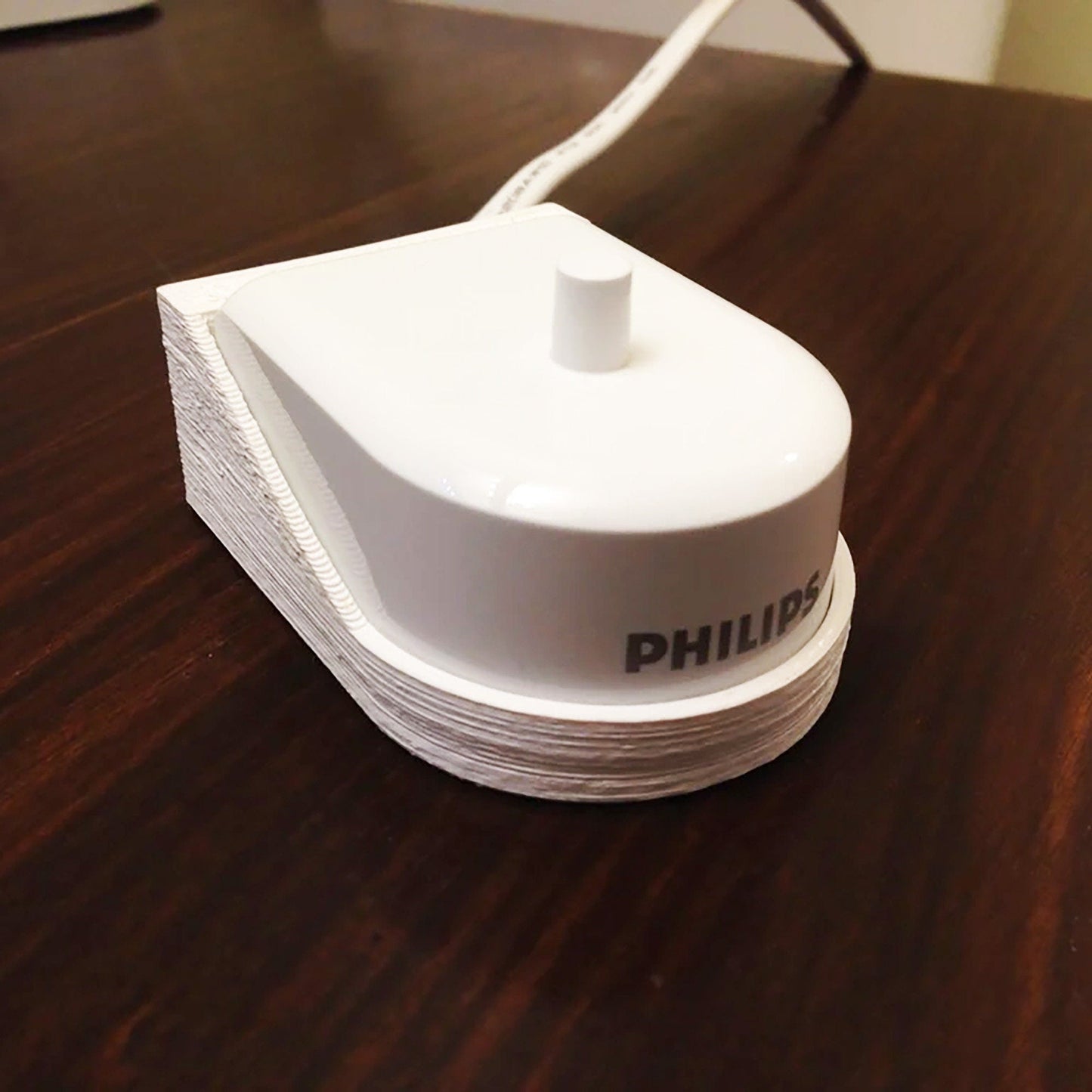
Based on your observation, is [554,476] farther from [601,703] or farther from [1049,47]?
[1049,47]

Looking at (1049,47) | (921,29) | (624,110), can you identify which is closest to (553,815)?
(624,110)

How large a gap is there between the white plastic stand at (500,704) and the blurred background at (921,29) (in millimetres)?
863

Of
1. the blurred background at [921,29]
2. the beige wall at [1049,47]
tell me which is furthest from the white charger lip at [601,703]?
the beige wall at [1049,47]

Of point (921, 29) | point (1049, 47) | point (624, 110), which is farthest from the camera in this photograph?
point (1049, 47)

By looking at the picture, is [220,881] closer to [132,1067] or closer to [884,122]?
[132,1067]

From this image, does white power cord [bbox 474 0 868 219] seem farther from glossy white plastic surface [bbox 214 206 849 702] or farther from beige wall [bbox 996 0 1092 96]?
beige wall [bbox 996 0 1092 96]

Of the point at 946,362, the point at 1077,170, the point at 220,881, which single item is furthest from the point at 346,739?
the point at 1077,170

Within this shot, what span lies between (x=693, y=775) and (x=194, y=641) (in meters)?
0.16

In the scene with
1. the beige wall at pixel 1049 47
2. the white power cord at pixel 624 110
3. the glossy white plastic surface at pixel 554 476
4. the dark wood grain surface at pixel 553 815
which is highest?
the glossy white plastic surface at pixel 554 476

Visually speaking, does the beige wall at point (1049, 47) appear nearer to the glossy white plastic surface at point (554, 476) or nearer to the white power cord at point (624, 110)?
the white power cord at point (624, 110)

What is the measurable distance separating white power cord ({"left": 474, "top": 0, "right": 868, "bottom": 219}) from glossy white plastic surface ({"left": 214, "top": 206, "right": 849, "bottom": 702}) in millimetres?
247

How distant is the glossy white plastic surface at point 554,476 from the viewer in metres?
0.28

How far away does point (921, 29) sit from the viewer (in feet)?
4.59

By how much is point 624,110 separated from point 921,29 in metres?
0.82
